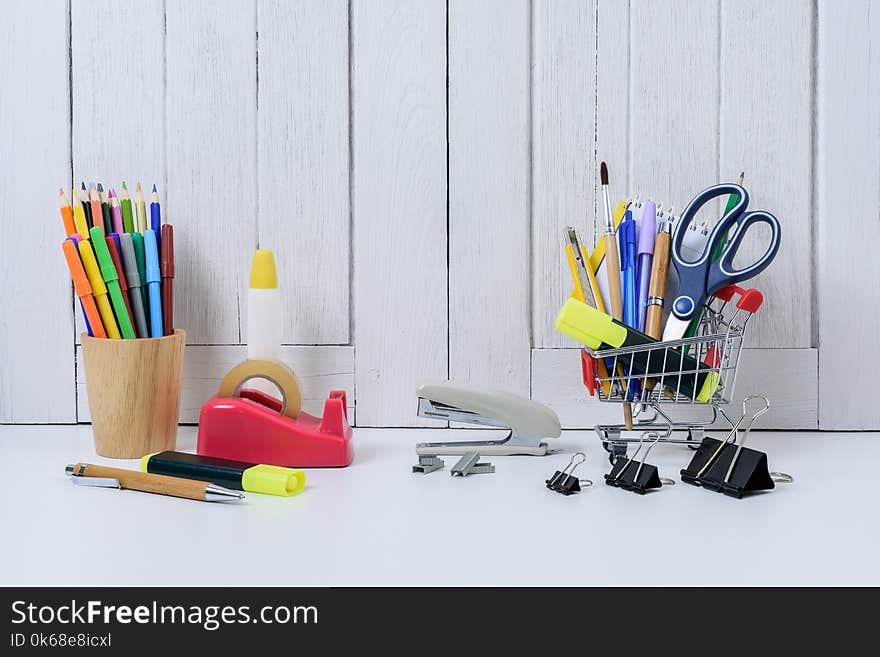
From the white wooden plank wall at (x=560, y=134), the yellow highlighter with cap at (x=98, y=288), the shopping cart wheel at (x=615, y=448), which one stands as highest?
the white wooden plank wall at (x=560, y=134)

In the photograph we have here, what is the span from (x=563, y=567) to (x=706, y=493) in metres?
0.22

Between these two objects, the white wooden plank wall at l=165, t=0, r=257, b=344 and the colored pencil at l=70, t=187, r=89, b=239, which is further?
the white wooden plank wall at l=165, t=0, r=257, b=344

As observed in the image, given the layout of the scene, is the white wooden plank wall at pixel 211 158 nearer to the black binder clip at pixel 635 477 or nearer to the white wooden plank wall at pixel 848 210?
the black binder clip at pixel 635 477

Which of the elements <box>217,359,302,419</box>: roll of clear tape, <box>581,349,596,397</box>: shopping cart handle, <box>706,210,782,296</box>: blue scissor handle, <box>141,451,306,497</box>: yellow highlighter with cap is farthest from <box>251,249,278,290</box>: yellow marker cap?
<box>706,210,782,296</box>: blue scissor handle

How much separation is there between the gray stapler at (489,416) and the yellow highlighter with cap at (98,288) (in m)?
0.30

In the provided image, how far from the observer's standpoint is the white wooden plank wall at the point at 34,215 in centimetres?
98

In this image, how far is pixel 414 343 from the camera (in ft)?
3.24

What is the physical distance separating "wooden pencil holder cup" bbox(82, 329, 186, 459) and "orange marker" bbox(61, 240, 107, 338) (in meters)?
0.01

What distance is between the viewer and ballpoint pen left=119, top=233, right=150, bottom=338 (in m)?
0.87

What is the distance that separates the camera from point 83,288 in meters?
0.85

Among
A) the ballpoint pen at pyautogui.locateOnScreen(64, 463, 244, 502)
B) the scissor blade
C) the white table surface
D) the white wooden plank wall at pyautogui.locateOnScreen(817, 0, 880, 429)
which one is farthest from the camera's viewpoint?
the white wooden plank wall at pyautogui.locateOnScreen(817, 0, 880, 429)

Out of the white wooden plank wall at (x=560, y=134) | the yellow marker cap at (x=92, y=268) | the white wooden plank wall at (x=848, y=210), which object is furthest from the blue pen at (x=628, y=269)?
the yellow marker cap at (x=92, y=268)

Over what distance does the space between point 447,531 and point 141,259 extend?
16.9 inches

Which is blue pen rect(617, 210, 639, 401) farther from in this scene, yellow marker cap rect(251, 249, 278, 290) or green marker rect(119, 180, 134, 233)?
green marker rect(119, 180, 134, 233)
